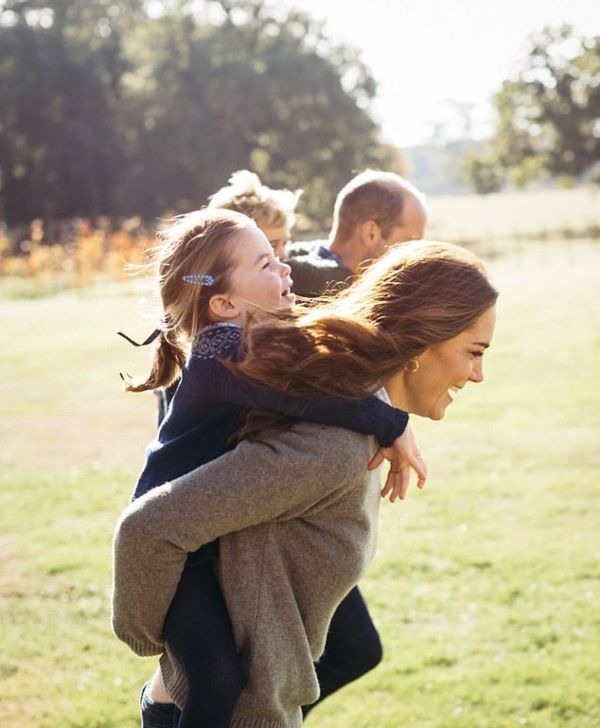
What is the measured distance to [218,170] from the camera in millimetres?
44562

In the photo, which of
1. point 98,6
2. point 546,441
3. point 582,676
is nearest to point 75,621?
point 582,676

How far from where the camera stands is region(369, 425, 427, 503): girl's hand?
6.95ft

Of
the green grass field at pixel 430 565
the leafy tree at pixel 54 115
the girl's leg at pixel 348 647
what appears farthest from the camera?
the leafy tree at pixel 54 115

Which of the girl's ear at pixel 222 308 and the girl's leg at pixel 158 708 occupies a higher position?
the girl's ear at pixel 222 308

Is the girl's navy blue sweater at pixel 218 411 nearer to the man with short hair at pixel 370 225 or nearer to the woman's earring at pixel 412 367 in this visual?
the woman's earring at pixel 412 367

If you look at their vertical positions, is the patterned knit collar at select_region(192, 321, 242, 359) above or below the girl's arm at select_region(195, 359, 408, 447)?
above

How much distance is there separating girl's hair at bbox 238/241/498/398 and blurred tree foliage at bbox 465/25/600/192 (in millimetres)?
48356

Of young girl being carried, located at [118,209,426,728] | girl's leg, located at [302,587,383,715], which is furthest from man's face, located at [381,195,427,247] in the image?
young girl being carried, located at [118,209,426,728]

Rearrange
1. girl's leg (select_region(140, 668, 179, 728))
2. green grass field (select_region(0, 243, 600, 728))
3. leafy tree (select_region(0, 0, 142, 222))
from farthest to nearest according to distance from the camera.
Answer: leafy tree (select_region(0, 0, 142, 222)) < green grass field (select_region(0, 243, 600, 728)) < girl's leg (select_region(140, 668, 179, 728))

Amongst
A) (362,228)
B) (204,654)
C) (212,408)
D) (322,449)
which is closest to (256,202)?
(362,228)

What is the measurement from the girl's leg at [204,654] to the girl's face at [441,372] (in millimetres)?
596

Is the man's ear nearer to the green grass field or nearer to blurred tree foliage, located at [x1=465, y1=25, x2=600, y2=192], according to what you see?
the green grass field

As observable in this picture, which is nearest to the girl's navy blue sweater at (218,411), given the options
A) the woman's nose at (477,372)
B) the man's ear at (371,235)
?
the woman's nose at (477,372)

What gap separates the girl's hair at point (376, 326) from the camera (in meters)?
2.02
